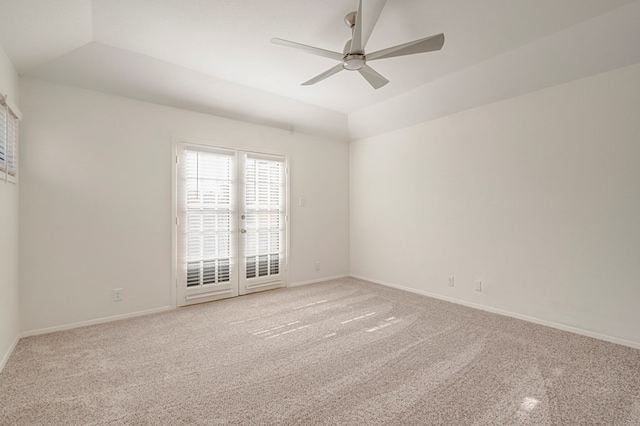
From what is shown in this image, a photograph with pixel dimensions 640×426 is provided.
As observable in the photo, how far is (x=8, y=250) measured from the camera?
99.3 inches

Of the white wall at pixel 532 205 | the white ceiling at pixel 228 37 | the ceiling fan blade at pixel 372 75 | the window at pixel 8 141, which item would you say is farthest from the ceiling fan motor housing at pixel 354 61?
the window at pixel 8 141

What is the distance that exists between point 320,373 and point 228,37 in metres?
2.97

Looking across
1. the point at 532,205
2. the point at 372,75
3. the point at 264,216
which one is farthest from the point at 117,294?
the point at 532,205

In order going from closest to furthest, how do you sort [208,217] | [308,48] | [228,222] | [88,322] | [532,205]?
[308,48] < [88,322] < [532,205] < [208,217] < [228,222]

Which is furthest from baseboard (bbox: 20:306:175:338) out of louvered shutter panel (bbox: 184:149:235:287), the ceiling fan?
the ceiling fan

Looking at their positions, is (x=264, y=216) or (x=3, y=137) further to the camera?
Answer: (x=264, y=216)

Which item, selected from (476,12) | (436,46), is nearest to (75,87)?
(436,46)

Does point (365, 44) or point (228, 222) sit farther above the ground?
point (365, 44)

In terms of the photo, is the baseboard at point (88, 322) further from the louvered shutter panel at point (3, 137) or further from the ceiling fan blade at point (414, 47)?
the ceiling fan blade at point (414, 47)

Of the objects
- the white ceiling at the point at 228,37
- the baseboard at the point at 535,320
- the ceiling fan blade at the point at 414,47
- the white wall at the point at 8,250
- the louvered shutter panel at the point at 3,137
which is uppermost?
the white ceiling at the point at 228,37

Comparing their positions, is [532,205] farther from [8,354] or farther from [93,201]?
[8,354]

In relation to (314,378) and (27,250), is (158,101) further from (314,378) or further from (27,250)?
(314,378)

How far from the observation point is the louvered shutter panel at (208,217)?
387cm

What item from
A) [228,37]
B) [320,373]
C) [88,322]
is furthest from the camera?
[88,322]
